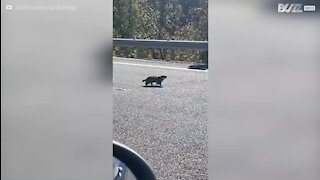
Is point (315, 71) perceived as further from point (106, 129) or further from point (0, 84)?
point (0, 84)

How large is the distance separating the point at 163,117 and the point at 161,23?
351 mm

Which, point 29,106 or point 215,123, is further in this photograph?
point 29,106

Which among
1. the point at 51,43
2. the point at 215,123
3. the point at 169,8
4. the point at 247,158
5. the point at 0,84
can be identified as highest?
the point at 169,8

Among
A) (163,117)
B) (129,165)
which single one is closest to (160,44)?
(163,117)

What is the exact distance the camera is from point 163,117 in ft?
5.52

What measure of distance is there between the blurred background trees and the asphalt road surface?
5cm

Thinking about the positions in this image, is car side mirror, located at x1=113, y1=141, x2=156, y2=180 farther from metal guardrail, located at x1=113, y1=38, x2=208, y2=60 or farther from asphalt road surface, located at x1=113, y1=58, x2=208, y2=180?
metal guardrail, located at x1=113, y1=38, x2=208, y2=60

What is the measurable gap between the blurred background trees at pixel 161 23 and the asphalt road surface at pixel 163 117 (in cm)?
5

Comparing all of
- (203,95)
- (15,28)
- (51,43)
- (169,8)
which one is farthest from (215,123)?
(15,28)

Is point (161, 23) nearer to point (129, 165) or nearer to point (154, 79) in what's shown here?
point (154, 79)

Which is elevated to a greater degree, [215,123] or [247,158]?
[215,123]

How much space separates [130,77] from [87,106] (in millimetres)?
191

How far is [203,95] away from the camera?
159 centimetres

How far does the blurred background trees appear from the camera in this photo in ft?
5.20
